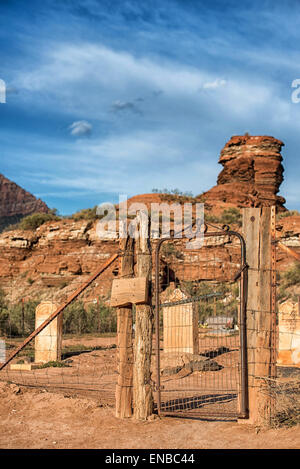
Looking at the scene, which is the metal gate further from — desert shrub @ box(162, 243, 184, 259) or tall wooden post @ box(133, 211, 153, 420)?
desert shrub @ box(162, 243, 184, 259)

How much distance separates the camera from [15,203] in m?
108

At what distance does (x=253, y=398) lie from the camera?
561 centimetres

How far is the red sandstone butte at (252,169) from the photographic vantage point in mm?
46875

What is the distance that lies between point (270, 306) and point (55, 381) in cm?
522

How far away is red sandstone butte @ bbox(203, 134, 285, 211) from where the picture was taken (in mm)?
46875

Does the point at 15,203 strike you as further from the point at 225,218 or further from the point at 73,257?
the point at 73,257

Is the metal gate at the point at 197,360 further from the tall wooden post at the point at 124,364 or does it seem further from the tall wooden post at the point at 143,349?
the tall wooden post at the point at 124,364

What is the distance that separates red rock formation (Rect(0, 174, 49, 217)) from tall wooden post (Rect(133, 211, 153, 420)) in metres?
101

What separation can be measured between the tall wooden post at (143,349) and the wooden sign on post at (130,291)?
125 mm

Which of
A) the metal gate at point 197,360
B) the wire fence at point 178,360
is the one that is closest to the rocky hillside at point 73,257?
the wire fence at point 178,360

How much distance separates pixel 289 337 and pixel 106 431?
6053 mm
